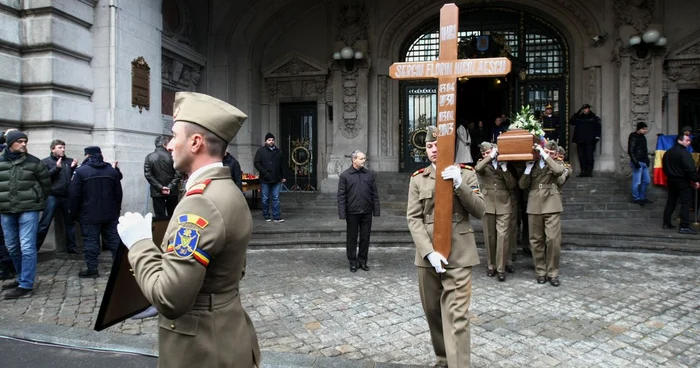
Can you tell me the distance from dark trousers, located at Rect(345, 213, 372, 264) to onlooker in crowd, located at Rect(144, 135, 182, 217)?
3.28 meters

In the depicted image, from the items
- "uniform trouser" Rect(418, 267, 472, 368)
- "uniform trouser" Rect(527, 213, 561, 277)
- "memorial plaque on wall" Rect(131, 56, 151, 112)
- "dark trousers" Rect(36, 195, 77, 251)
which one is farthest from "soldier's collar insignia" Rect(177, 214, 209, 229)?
"memorial plaque on wall" Rect(131, 56, 151, 112)

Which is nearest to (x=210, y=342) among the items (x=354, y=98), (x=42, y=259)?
(x=42, y=259)

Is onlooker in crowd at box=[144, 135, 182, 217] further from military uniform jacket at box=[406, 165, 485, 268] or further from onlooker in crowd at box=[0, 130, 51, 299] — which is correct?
military uniform jacket at box=[406, 165, 485, 268]

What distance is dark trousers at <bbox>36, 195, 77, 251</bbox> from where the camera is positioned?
285 inches

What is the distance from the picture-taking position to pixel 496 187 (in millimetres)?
6867

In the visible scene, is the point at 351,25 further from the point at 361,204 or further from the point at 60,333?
the point at 60,333

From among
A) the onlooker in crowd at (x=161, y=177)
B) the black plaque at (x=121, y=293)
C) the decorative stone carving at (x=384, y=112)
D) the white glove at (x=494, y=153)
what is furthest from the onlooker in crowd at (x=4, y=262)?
the decorative stone carving at (x=384, y=112)

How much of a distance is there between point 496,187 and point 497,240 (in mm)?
811

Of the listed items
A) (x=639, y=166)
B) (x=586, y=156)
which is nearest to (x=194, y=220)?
(x=639, y=166)

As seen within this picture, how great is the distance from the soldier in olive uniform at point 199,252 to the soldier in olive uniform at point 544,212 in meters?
5.33

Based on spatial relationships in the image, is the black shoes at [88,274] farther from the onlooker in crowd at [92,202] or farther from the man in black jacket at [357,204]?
the man in black jacket at [357,204]

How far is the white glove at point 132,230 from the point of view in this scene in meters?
1.79

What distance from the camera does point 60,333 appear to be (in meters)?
4.34

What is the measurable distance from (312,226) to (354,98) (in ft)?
19.7
